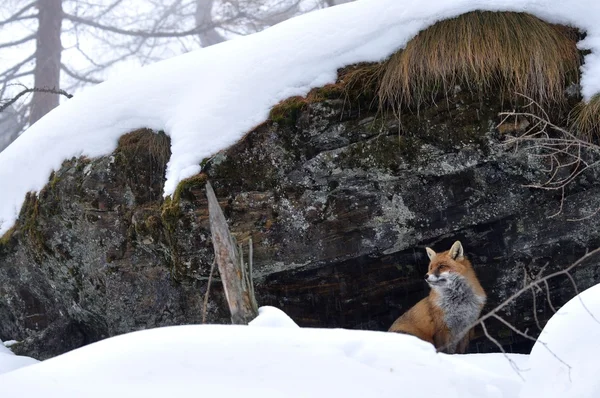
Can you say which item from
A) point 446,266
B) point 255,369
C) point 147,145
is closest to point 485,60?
point 446,266

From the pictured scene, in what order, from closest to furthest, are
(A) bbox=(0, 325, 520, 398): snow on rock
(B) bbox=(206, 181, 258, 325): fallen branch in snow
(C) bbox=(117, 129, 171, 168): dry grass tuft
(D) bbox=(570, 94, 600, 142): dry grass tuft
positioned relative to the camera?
(A) bbox=(0, 325, 520, 398): snow on rock → (B) bbox=(206, 181, 258, 325): fallen branch in snow → (D) bbox=(570, 94, 600, 142): dry grass tuft → (C) bbox=(117, 129, 171, 168): dry grass tuft

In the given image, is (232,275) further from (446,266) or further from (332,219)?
(446,266)

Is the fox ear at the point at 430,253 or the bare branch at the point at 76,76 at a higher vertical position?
the bare branch at the point at 76,76

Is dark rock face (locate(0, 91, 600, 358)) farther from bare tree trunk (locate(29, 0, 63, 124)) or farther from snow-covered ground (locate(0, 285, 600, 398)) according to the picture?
bare tree trunk (locate(29, 0, 63, 124))

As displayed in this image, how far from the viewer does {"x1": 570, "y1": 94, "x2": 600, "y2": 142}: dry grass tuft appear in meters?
4.82

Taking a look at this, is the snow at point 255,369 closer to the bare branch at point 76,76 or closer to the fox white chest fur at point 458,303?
the fox white chest fur at point 458,303

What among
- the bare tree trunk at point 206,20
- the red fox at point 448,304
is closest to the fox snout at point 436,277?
the red fox at point 448,304

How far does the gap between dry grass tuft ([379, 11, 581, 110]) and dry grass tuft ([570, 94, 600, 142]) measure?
22cm

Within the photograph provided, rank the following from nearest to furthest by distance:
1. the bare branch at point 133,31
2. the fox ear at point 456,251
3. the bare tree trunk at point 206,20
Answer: the fox ear at point 456,251
the bare branch at point 133,31
the bare tree trunk at point 206,20

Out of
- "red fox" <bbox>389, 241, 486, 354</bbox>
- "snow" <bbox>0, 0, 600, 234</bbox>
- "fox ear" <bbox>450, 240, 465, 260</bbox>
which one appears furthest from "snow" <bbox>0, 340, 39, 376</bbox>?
"fox ear" <bbox>450, 240, 465, 260</bbox>

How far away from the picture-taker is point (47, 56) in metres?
16.4

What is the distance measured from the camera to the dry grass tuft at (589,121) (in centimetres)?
482

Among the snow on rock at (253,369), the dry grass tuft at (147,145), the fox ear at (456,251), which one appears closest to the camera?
the snow on rock at (253,369)

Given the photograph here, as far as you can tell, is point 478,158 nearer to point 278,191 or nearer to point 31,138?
point 278,191
